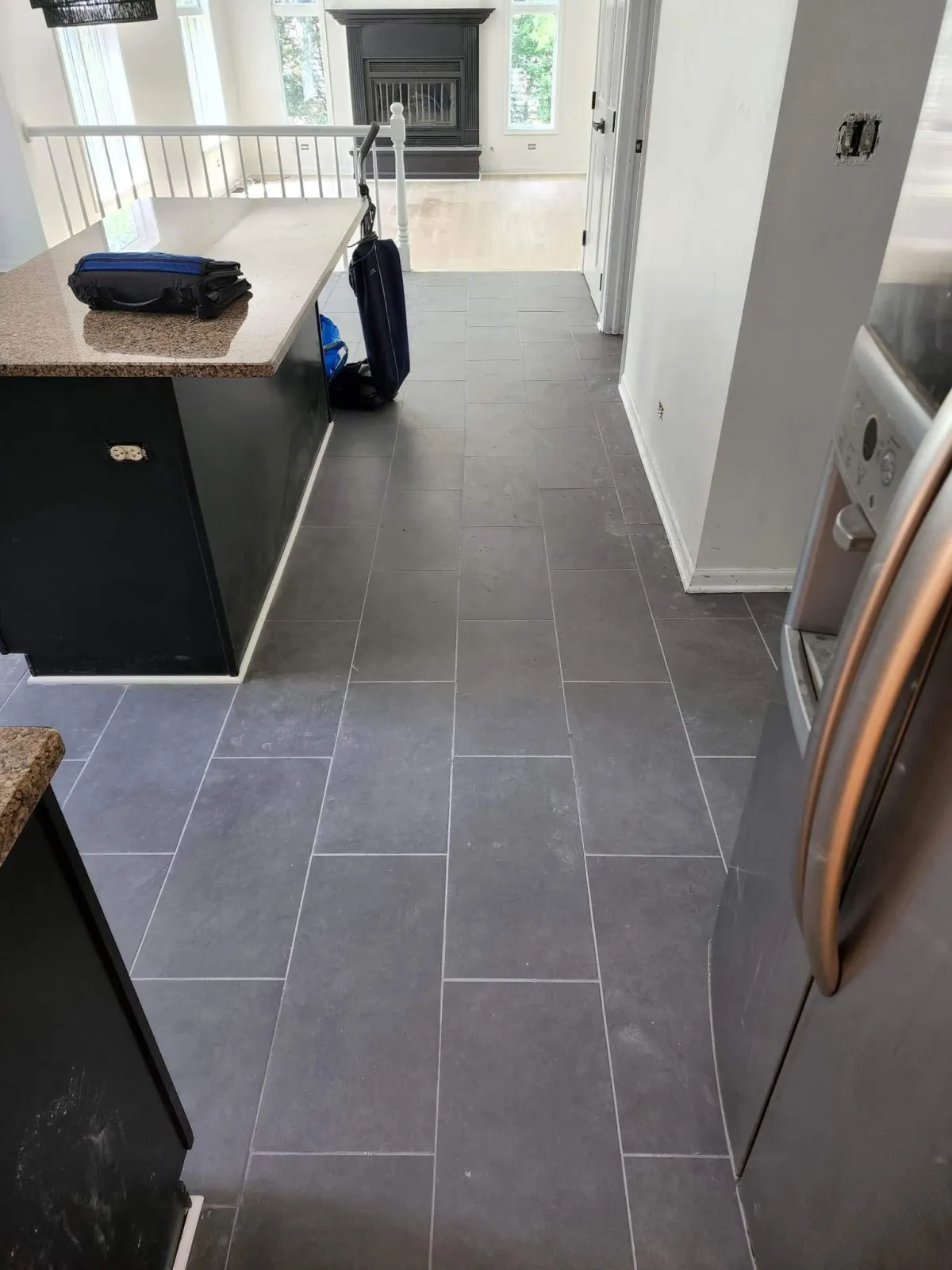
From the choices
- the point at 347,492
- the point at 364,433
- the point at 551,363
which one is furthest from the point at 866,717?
the point at 551,363

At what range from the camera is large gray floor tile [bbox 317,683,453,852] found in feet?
6.14

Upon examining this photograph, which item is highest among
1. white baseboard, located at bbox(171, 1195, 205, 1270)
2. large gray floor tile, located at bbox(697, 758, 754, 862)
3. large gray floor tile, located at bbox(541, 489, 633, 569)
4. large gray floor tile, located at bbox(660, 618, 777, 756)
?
large gray floor tile, located at bbox(541, 489, 633, 569)

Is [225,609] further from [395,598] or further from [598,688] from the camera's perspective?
[598,688]

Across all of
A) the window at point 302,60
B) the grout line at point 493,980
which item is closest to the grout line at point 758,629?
the grout line at point 493,980

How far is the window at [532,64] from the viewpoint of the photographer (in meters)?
8.50

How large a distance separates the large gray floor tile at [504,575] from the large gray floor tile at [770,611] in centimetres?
62

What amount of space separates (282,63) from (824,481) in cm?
1024

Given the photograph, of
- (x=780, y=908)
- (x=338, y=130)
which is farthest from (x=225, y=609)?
(x=338, y=130)

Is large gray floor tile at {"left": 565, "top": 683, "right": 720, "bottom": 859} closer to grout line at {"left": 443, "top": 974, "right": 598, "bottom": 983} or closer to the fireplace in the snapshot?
grout line at {"left": 443, "top": 974, "right": 598, "bottom": 983}

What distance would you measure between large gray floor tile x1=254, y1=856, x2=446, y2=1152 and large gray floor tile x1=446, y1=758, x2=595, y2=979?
0.06 meters

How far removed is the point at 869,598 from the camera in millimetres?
712

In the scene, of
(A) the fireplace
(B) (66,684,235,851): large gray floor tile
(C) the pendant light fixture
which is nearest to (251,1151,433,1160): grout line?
(B) (66,684,235,851): large gray floor tile

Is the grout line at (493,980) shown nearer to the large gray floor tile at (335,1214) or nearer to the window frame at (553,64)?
the large gray floor tile at (335,1214)

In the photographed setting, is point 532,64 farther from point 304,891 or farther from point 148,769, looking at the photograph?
point 304,891
